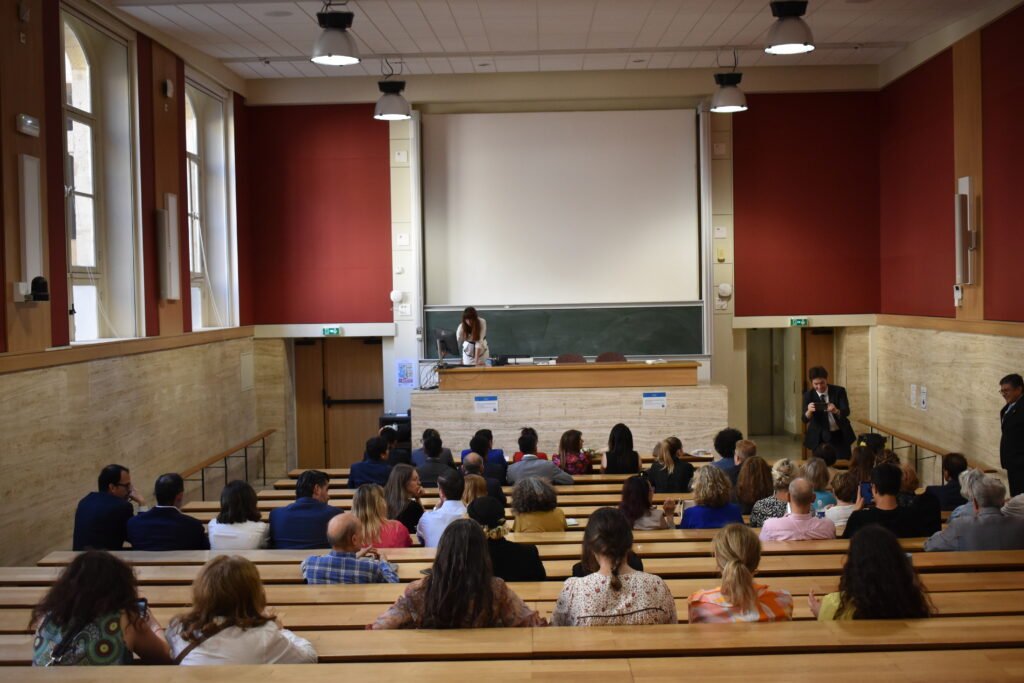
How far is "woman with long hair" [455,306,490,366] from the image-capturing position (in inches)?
413

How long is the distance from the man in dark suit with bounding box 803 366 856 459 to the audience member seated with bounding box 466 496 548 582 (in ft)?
18.3

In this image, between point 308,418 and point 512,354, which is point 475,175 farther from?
point 308,418

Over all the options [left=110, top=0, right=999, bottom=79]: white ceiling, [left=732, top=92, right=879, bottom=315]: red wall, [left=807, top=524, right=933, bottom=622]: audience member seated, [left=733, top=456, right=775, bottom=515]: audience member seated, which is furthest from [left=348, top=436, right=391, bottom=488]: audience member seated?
[left=732, top=92, right=879, bottom=315]: red wall

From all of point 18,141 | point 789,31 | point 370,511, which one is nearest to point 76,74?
point 18,141

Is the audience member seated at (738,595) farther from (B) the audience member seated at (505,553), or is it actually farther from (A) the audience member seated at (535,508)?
(A) the audience member seated at (535,508)

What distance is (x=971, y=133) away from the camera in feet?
32.7

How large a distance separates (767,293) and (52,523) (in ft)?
29.0

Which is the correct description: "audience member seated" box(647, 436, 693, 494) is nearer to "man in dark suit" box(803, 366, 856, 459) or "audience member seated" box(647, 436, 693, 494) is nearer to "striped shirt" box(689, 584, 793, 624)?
"man in dark suit" box(803, 366, 856, 459)

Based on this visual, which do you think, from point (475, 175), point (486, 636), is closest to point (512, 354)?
point (475, 175)

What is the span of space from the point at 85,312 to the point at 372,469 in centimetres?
336

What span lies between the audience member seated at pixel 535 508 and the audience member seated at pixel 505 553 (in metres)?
0.83

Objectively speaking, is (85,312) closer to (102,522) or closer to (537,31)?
(102,522)

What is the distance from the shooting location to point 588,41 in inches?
439

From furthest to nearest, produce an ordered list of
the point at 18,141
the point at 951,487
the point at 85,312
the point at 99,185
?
the point at 99,185 < the point at 85,312 < the point at 18,141 < the point at 951,487
